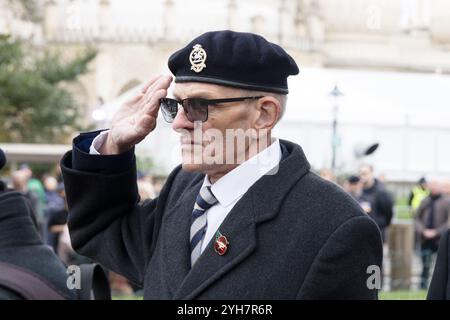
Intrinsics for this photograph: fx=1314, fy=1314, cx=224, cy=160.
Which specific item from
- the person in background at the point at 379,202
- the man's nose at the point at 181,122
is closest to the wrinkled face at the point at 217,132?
the man's nose at the point at 181,122

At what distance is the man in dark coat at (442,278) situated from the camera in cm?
398

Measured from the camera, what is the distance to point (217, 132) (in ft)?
12.1

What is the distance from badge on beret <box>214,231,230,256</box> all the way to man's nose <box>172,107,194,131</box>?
323mm

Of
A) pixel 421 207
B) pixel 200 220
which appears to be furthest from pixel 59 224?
pixel 200 220

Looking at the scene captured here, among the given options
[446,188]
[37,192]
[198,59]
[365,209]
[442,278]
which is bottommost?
[37,192]

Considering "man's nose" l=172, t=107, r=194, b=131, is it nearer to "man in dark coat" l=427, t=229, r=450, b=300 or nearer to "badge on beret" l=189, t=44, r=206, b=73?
"badge on beret" l=189, t=44, r=206, b=73

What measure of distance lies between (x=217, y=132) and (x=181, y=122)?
105 mm

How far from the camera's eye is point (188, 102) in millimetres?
3680

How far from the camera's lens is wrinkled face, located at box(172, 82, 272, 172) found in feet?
12.0

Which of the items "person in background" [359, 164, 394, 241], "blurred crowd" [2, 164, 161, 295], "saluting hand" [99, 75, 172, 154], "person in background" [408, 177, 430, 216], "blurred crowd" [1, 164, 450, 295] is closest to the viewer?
"saluting hand" [99, 75, 172, 154]

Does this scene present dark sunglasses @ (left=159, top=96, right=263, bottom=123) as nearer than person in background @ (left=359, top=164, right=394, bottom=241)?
Yes

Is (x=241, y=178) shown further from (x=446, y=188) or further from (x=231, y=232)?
(x=446, y=188)

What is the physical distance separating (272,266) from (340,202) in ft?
0.84

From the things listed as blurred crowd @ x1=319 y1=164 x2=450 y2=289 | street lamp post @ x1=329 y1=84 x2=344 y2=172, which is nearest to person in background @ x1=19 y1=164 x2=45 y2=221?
blurred crowd @ x1=319 y1=164 x2=450 y2=289
